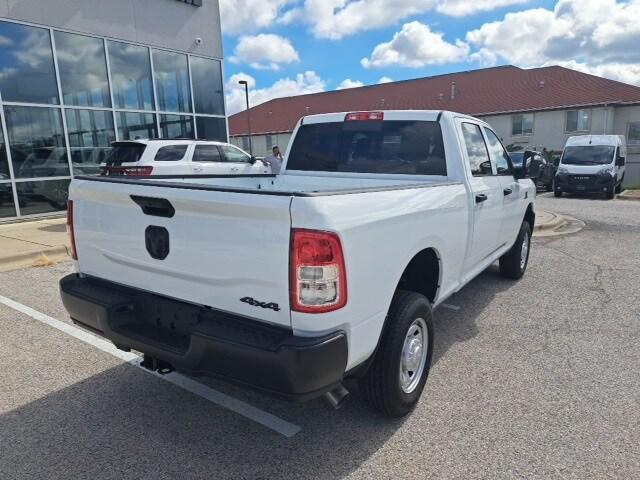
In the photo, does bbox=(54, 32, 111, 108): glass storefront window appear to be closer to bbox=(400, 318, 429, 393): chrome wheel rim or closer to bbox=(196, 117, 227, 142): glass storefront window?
bbox=(196, 117, 227, 142): glass storefront window

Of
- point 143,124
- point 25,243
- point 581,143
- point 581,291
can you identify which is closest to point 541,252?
point 581,291

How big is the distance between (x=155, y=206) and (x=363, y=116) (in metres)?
2.27

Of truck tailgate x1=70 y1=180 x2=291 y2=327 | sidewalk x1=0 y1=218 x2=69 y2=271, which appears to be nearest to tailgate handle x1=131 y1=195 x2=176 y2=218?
truck tailgate x1=70 y1=180 x2=291 y2=327

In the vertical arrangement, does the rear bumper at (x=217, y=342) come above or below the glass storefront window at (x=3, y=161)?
below

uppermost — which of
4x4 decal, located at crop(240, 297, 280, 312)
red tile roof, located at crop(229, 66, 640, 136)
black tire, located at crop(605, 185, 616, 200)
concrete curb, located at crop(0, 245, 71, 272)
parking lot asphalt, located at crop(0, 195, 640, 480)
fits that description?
red tile roof, located at crop(229, 66, 640, 136)

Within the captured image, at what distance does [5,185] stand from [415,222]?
1133 centimetres

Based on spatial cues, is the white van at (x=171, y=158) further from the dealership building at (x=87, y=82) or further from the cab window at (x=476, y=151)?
the cab window at (x=476, y=151)

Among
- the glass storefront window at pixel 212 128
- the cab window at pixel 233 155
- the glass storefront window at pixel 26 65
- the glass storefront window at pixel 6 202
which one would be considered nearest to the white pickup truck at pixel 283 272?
the cab window at pixel 233 155

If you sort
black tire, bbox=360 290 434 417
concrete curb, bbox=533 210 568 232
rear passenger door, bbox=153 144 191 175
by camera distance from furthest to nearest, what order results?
rear passenger door, bbox=153 144 191 175 → concrete curb, bbox=533 210 568 232 → black tire, bbox=360 290 434 417

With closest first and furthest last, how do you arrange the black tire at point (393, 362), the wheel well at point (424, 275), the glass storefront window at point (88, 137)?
the black tire at point (393, 362) < the wheel well at point (424, 275) < the glass storefront window at point (88, 137)

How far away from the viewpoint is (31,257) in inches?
289

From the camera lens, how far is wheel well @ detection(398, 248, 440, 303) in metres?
3.33

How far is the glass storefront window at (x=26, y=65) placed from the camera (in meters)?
10.9

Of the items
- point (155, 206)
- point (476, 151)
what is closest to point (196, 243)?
point (155, 206)
